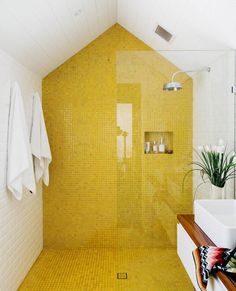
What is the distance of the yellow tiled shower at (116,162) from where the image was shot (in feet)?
8.27

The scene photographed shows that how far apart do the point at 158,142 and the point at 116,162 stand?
1.69ft

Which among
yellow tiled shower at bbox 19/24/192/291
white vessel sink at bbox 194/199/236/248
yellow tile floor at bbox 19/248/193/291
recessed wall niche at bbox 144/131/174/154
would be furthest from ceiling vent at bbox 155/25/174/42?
yellow tile floor at bbox 19/248/193/291

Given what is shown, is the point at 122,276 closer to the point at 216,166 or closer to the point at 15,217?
the point at 15,217

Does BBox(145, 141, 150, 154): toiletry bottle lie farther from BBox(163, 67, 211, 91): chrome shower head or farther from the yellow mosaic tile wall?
the yellow mosaic tile wall

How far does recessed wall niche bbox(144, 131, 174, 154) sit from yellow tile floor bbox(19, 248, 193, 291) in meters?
0.87

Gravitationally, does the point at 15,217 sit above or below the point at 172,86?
below

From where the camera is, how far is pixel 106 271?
3.14 m

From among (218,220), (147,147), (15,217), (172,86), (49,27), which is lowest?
(15,217)

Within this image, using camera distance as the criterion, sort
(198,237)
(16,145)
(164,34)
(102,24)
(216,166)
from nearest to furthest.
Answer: (198,237) < (216,166) < (16,145) < (164,34) < (102,24)

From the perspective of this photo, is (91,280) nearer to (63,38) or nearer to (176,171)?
(176,171)

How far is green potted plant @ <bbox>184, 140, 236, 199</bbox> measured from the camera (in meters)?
2.44

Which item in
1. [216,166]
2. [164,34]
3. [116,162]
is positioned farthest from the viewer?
[164,34]

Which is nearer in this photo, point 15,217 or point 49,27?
point 49,27

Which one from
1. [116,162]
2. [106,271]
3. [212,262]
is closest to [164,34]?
[116,162]
